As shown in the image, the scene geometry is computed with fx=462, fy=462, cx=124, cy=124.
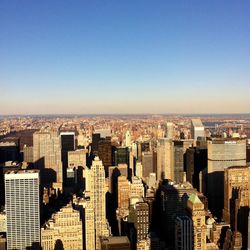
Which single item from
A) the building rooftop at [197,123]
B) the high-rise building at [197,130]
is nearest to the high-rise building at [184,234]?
the building rooftop at [197,123]

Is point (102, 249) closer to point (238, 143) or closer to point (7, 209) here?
point (7, 209)

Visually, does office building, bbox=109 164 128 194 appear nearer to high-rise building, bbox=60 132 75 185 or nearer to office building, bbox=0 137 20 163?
high-rise building, bbox=60 132 75 185

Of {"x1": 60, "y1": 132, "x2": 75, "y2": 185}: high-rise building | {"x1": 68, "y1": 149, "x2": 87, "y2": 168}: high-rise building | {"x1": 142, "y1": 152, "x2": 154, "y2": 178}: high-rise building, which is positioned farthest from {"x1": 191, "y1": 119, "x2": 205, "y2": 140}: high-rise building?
{"x1": 60, "y1": 132, "x2": 75, "y2": 185}: high-rise building

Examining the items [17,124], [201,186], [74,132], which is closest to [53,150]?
[74,132]

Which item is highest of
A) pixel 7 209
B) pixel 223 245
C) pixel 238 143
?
pixel 238 143

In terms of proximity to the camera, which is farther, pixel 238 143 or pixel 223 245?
pixel 238 143

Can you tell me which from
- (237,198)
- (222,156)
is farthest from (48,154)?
(237,198)
